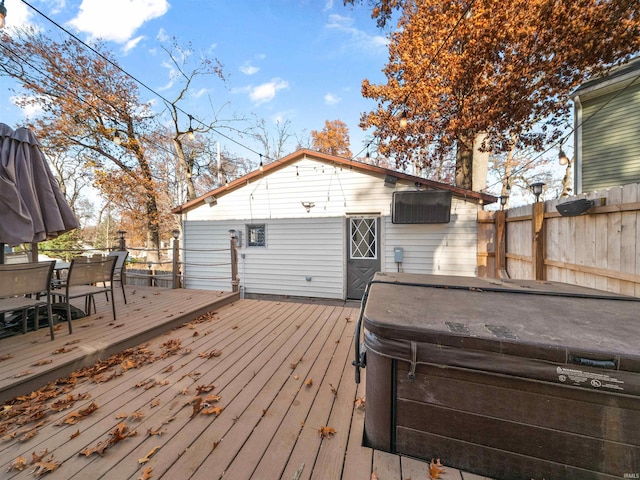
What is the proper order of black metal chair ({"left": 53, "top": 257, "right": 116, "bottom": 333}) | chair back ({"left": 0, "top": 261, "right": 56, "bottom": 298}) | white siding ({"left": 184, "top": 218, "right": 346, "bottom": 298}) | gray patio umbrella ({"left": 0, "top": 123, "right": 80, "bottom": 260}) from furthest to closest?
1. white siding ({"left": 184, "top": 218, "right": 346, "bottom": 298})
2. black metal chair ({"left": 53, "top": 257, "right": 116, "bottom": 333})
3. gray patio umbrella ({"left": 0, "top": 123, "right": 80, "bottom": 260})
4. chair back ({"left": 0, "top": 261, "right": 56, "bottom": 298})

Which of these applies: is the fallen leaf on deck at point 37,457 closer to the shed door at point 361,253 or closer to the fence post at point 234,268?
the fence post at point 234,268

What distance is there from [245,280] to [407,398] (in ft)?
21.8

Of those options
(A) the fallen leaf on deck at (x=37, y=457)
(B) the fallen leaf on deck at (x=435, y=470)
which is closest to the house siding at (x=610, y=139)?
(B) the fallen leaf on deck at (x=435, y=470)

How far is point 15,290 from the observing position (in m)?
2.47

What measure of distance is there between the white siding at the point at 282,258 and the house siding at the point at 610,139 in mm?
6552

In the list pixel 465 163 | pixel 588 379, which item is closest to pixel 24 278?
pixel 588 379

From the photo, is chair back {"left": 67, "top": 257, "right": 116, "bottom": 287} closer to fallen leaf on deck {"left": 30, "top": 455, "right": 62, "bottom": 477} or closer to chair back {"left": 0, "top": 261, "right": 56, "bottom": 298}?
chair back {"left": 0, "top": 261, "right": 56, "bottom": 298}

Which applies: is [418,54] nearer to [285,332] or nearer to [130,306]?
[285,332]

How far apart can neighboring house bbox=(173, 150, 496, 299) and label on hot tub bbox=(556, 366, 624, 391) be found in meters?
5.00

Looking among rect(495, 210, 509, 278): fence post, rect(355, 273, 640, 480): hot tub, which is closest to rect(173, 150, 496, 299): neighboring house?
rect(495, 210, 509, 278): fence post

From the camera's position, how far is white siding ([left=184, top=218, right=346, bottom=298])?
21.6 ft

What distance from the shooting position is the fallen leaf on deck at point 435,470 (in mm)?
1267

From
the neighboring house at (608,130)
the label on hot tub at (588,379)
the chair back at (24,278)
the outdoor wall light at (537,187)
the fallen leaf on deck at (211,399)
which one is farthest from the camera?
the neighboring house at (608,130)

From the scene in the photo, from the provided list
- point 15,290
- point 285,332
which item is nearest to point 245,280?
point 285,332
